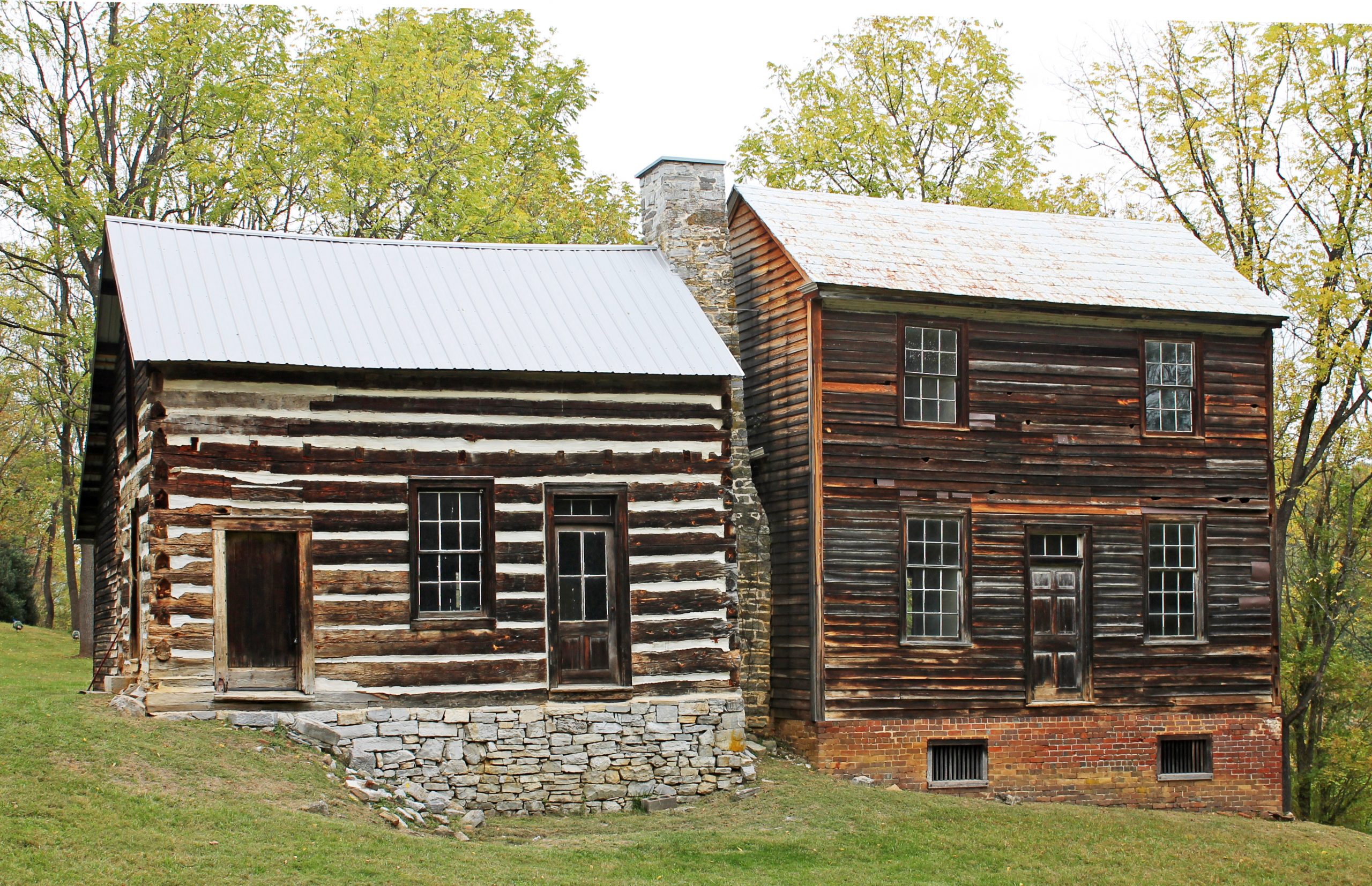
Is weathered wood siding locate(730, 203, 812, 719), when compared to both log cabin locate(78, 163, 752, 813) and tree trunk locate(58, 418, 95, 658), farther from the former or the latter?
tree trunk locate(58, 418, 95, 658)

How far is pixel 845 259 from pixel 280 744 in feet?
32.7

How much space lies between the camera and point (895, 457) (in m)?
20.2

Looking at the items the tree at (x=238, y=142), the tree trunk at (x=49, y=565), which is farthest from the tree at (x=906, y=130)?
the tree trunk at (x=49, y=565)

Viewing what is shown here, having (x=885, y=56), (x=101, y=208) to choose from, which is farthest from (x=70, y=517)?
(x=885, y=56)

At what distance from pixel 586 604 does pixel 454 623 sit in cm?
169

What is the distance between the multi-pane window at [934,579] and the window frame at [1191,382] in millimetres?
3552

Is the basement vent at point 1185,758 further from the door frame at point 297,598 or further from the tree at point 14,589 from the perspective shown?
the tree at point 14,589

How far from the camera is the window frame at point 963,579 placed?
785 inches

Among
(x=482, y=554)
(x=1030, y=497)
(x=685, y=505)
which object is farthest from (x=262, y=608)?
(x=1030, y=497)

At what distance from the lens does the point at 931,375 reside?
2050 cm

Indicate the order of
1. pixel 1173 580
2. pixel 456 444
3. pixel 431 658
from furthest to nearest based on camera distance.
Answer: pixel 1173 580 → pixel 456 444 → pixel 431 658

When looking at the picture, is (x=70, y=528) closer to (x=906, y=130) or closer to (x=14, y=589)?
(x=14, y=589)

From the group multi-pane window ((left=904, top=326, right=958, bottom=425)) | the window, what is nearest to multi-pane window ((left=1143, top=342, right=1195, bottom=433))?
multi-pane window ((left=904, top=326, right=958, bottom=425))

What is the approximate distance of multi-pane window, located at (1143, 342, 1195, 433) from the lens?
21734mm
